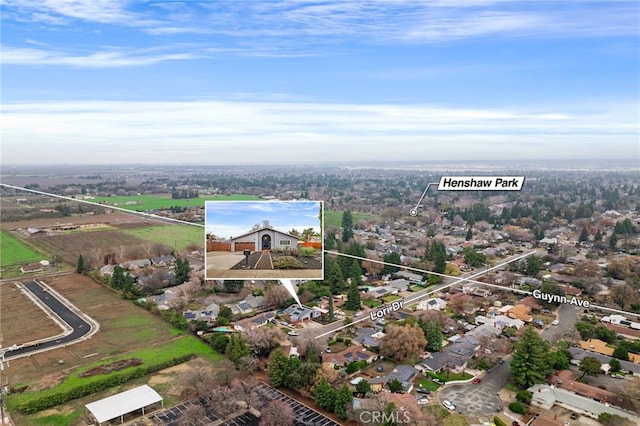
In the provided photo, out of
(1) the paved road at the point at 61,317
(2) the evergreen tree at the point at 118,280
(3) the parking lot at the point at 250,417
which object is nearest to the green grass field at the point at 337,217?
(2) the evergreen tree at the point at 118,280

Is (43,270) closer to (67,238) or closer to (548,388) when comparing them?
(67,238)

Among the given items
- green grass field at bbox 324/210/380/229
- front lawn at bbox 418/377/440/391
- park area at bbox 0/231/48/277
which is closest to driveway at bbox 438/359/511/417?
front lawn at bbox 418/377/440/391

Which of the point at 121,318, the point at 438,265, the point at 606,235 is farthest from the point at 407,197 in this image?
the point at 121,318

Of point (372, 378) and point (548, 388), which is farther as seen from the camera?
point (372, 378)

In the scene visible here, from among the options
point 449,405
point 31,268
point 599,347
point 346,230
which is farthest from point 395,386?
point 31,268

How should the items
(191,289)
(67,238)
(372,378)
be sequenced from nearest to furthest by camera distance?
1. (372,378)
2. (191,289)
3. (67,238)

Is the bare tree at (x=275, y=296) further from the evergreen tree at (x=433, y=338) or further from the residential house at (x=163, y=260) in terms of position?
the residential house at (x=163, y=260)

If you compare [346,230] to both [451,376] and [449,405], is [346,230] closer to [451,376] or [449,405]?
[451,376]
